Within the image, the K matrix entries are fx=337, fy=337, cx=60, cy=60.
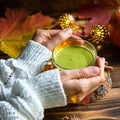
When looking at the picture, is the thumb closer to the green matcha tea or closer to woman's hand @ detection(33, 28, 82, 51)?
the green matcha tea

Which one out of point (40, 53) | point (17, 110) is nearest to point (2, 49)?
point (40, 53)

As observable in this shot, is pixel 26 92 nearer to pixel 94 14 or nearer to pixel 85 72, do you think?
pixel 85 72

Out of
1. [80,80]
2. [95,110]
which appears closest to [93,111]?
[95,110]

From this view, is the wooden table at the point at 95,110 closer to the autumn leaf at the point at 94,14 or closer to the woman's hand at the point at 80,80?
the woman's hand at the point at 80,80

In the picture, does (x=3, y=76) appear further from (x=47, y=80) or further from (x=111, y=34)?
(x=111, y=34)

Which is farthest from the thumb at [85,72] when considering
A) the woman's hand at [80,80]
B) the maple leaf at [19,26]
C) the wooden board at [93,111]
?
the maple leaf at [19,26]
